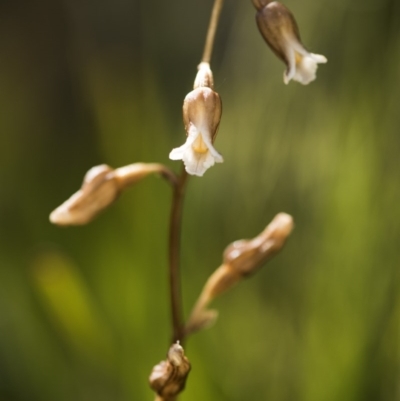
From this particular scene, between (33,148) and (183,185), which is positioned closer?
(183,185)

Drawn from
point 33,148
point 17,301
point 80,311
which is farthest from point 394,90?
point 33,148

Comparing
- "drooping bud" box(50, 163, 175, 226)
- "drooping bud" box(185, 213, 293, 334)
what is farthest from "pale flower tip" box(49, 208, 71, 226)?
"drooping bud" box(185, 213, 293, 334)

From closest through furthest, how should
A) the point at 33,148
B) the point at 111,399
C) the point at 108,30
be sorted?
the point at 111,399, the point at 33,148, the point at 108,30

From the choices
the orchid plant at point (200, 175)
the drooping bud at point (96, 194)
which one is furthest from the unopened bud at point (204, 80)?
the drooping bud at point (96, 194)

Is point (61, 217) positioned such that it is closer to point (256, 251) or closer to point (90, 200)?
point (90, 200)

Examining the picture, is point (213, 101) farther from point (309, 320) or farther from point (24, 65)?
point (24, 65)

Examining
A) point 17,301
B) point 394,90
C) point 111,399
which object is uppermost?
point 394,90

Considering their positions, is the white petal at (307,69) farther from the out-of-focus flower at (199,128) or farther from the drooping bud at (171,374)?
the drooping bud at (171,374)
